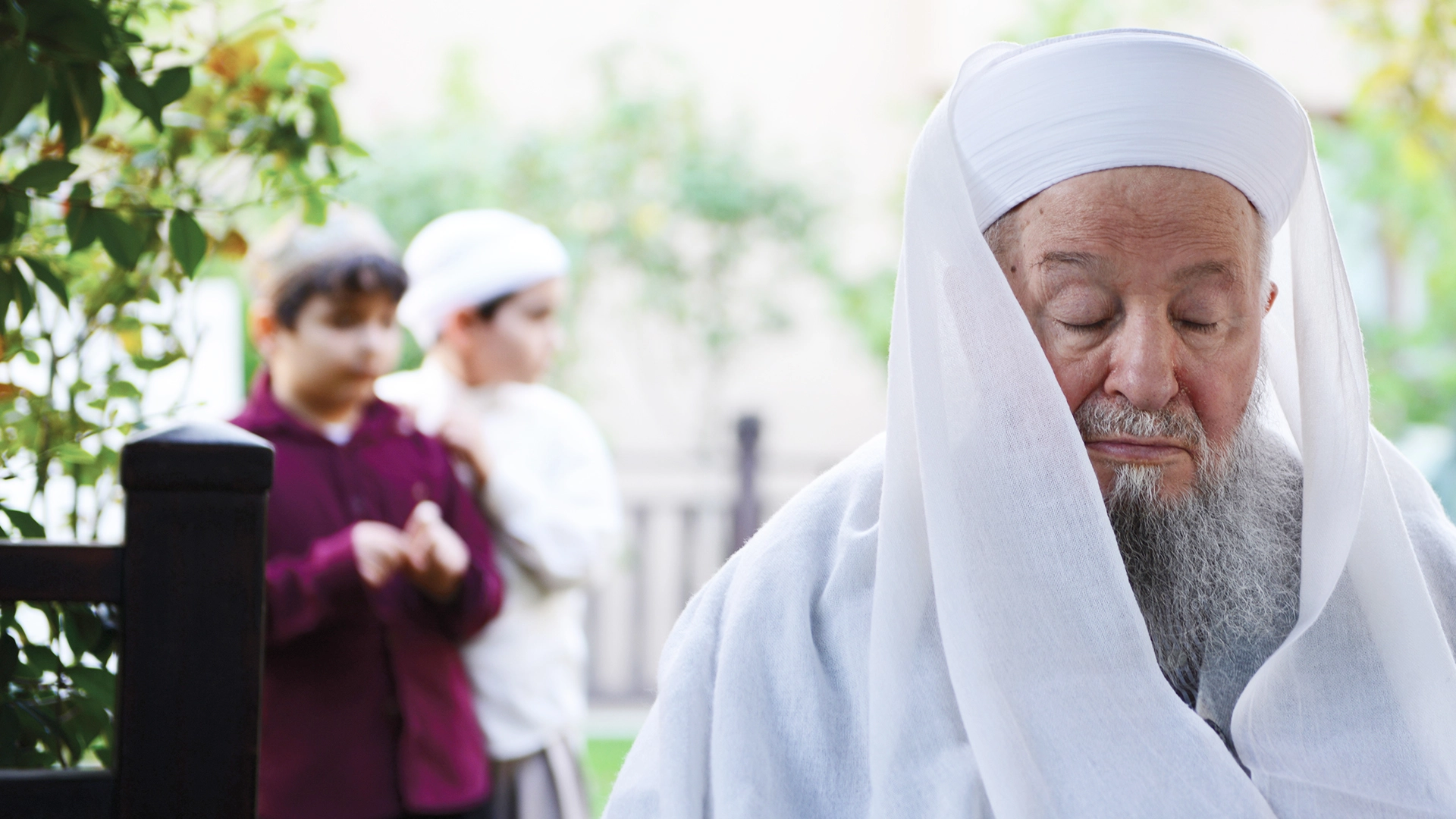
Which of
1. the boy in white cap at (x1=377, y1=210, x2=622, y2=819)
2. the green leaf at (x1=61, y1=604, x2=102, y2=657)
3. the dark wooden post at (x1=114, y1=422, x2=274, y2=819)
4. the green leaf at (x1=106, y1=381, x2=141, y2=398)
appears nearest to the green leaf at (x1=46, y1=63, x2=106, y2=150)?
the green leaf at (x1=106, y1=381, x2=141, y2=398)

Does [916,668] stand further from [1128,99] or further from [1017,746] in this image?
[1128,99]

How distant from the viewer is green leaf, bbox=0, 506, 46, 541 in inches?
61.4

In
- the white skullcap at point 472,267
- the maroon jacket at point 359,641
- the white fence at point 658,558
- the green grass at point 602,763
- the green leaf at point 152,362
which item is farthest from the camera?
the white fence at point 658,558

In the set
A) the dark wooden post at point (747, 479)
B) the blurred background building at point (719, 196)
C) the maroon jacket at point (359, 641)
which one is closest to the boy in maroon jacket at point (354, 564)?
the maroon jacket at point (359, 641)

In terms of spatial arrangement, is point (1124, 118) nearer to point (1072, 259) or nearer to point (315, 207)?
point (1072, 259)

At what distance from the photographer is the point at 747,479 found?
8.10m

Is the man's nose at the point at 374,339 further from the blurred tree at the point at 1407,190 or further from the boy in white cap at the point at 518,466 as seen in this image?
the blurred tree at the point at 1407,190

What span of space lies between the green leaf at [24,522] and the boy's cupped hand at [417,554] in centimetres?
135

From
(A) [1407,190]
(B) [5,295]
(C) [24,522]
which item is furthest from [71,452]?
(A) [1407,190]

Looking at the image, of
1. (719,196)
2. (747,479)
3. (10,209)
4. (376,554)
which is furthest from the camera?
(719,196)

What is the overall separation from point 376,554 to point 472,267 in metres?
1.23

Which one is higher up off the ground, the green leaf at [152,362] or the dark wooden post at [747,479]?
the dark wooden post at [747,479]

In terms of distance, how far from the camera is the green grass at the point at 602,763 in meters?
6.28

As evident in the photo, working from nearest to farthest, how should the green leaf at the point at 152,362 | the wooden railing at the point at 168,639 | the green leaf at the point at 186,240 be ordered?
1. the wooden railing at the point at 168,639
2. the green leaf at the point at 186,240
3. the green leaf at the point at 152,362
